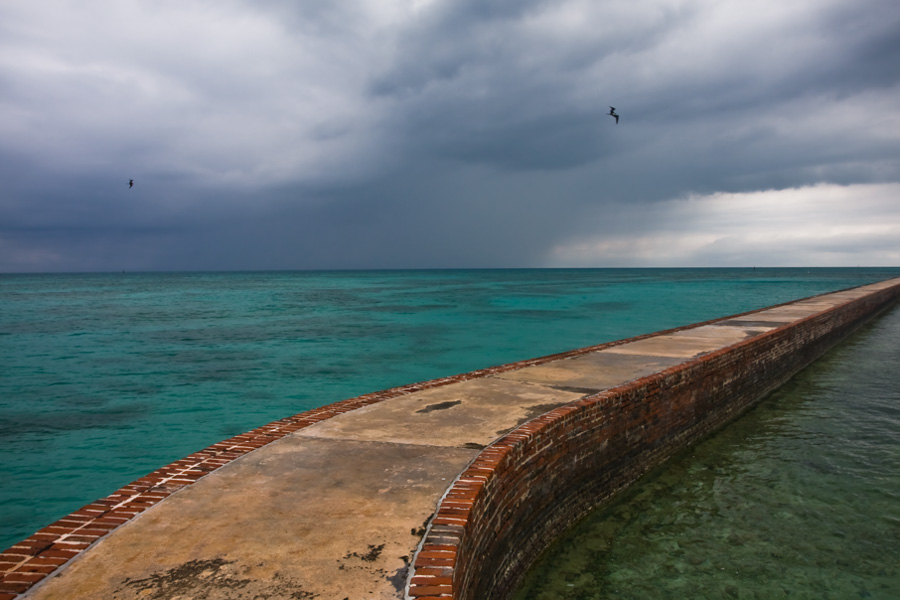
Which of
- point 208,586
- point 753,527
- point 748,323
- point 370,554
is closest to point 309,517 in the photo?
point 370,554

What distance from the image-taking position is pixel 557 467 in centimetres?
476

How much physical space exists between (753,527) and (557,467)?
1.95 metres

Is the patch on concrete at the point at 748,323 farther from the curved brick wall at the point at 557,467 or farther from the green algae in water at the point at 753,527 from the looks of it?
the green algae in water at the point at 753,527

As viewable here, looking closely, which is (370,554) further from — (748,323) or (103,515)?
(748,323)

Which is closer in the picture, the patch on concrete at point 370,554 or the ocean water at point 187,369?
the patch on concrete at point 370,554

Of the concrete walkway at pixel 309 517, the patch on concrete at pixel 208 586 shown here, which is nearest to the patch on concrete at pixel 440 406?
the concrete walkway at pixel 309 517

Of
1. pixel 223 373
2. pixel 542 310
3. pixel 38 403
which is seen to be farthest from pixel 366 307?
pixel 38 403

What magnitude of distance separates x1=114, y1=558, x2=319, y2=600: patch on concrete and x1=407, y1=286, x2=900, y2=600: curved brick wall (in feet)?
1.94

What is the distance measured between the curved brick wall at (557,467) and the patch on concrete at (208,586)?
0.59m

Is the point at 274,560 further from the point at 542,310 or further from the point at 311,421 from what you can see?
the point at 542,310

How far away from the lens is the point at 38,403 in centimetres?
1227

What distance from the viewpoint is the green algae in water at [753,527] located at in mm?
4117

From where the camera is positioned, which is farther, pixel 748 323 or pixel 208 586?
pixel 748 323

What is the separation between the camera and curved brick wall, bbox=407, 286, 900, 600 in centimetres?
Answer: 295
